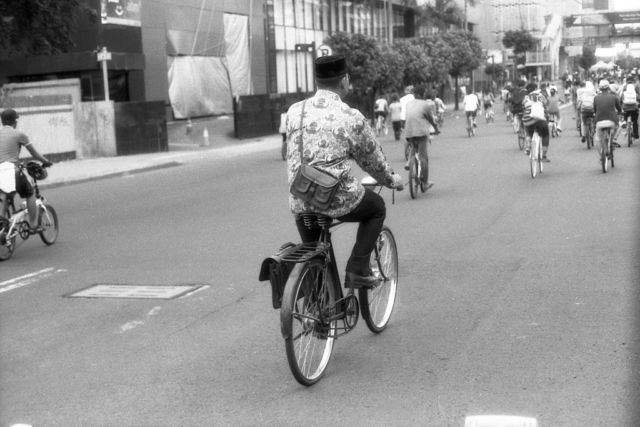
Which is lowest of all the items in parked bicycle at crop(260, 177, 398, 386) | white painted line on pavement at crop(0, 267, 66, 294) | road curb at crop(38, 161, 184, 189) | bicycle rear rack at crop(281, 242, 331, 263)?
road curb at crop(38, 161, 184, 189)

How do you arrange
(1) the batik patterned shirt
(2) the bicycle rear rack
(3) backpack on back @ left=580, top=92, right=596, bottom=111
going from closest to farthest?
(2) the bicycle rear rack
(1) the batik patterned shirt
(3) backpack on back @ left=580, top=92, right=596, bottom=111

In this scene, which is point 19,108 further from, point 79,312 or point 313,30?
point 313,30

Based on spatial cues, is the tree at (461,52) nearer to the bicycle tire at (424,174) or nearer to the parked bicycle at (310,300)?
the bicycle tire at (424,174)

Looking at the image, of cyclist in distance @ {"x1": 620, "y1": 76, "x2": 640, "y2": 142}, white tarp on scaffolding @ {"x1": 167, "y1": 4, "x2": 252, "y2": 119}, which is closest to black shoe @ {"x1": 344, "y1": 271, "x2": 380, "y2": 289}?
cyclist in distance @ {"x1": 620, "y1": 76, "x2": 640, "y2": 142}

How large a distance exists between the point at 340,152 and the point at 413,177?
9820mm

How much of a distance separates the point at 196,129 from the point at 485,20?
64.0 meters

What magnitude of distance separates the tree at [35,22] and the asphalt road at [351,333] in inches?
273

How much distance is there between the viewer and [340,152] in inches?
229

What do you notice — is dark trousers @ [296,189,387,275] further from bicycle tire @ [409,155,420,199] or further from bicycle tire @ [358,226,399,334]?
bicycle tire @ [409,155,420,199]

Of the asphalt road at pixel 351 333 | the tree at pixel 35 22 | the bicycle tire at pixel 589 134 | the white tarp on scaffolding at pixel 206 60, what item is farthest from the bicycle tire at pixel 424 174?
the white tarp on scaffolding at pixel 206 60

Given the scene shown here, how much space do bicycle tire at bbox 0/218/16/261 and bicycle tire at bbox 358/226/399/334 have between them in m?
5.51

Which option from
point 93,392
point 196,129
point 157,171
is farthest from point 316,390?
point 196,129

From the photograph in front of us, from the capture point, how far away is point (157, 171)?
25.3 metres

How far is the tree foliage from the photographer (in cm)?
9094
